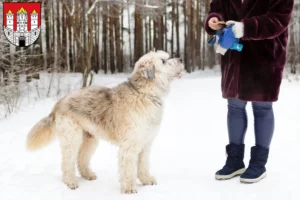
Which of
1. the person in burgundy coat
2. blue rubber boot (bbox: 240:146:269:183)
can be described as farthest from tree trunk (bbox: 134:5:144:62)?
blue rubber boot (bbox: 240:146:269:183)

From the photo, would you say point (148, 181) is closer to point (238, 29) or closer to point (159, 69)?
point (159, 69)

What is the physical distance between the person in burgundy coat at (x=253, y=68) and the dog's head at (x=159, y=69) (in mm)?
484

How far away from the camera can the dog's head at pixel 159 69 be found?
3.48 meters

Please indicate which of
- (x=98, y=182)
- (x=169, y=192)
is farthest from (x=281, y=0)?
(x=98, y=182)

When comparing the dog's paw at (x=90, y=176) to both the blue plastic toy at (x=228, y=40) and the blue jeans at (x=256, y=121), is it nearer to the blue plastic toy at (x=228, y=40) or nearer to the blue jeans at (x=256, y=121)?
the blue jeans at (x=256, y=121)

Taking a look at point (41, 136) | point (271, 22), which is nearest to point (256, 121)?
point (271, 22)

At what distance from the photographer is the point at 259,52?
3.43m

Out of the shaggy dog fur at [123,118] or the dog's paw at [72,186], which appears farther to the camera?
the dog's paw at [72,186]

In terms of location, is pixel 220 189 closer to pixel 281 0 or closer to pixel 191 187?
pixel 191 187

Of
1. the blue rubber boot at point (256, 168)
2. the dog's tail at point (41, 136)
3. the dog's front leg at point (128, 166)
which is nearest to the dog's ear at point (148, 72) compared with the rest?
the dog's front leg at point (128, 166)

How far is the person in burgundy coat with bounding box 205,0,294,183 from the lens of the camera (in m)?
3.27

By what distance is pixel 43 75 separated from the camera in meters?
12.9

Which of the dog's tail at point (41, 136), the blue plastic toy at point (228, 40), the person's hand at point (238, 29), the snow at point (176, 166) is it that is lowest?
the snow at point (176, 166)

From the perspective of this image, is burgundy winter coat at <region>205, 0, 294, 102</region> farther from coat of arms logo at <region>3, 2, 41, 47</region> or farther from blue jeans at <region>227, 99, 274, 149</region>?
coat of arms logo at <region>3, 2, 41, 47</region>
